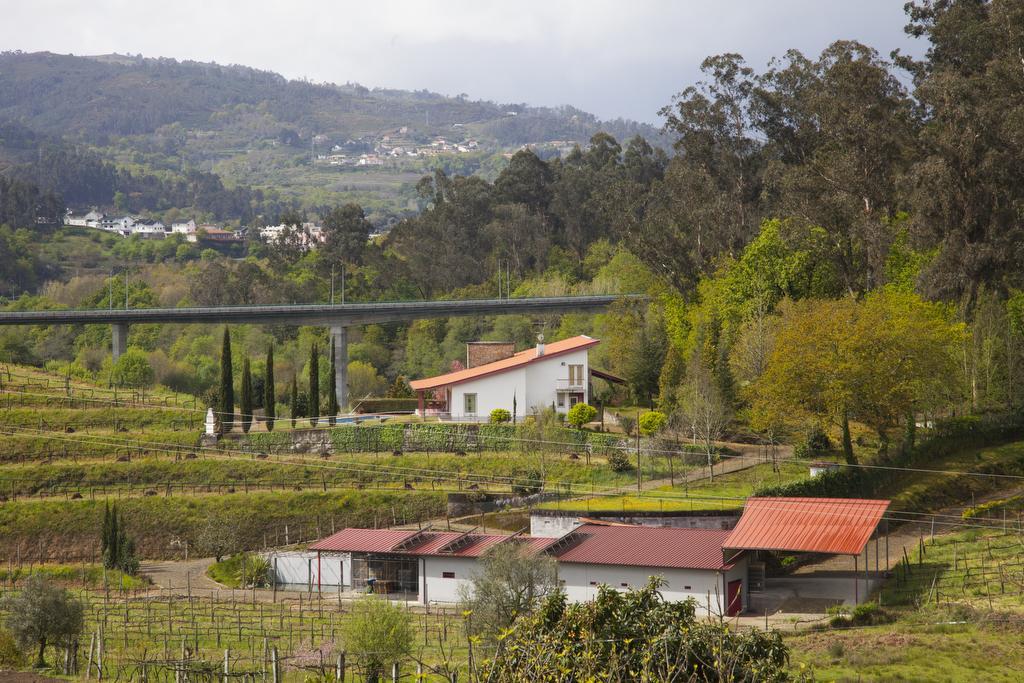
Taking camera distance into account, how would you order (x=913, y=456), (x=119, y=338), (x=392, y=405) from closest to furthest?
(x=913, y=456), (x=392, y=405), (x=119, y=338)

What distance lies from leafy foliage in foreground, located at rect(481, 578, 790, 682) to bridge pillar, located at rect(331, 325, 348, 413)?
5201 centimetres

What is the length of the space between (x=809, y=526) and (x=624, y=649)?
54.9 ft

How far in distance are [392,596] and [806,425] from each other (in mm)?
18128

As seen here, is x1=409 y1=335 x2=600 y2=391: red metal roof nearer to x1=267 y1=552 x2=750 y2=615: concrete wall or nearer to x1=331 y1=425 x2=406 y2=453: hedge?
x1=331 y1=425 x2=406 y2=453: hedge

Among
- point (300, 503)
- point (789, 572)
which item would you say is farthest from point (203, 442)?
point (789, 572)

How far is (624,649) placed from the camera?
19.7 metres

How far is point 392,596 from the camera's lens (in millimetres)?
38531

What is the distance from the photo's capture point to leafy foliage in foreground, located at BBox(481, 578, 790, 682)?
18870mm

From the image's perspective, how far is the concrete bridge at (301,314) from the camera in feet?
239

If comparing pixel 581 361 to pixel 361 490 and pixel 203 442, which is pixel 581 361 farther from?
pixel 203 442

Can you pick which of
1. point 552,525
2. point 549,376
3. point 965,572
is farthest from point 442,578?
point 549,376

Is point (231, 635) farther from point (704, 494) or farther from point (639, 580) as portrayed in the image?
point (704, 494)

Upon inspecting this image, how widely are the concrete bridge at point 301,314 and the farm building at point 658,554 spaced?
108 ft

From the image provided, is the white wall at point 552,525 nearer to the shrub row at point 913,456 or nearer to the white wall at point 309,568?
the white wall at point 309,568
